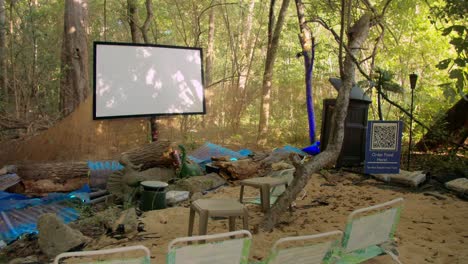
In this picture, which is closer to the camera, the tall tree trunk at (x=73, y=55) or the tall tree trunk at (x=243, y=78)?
the tall tree trunk at (x=73, y=55)

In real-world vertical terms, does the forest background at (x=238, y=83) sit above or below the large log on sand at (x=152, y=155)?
above

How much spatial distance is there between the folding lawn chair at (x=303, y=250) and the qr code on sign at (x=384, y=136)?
4.30 meters

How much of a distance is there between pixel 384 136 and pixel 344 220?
2.53 m

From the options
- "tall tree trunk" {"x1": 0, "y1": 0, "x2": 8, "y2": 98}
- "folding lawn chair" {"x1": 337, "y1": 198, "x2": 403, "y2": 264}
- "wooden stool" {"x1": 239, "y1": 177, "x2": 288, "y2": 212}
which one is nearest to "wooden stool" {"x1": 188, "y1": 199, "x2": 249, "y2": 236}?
"wooden stool" {"x1": 239, "y1": 177, "x2": 288, "y2": 212}

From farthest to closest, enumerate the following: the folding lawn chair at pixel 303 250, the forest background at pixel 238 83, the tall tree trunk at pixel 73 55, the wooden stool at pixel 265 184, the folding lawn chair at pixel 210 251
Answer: the forest background at pixel 238 83
the tall tree trunk at pixel 73 55
the wooden stool at pixel 265 184
the folding lawn chair at pixel 303 250
the folding lawn chair at pixel 210 251

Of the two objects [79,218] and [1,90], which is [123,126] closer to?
[79,218]

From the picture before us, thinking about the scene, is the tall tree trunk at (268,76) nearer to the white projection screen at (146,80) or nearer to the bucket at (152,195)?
the white projection screen at (146,80)

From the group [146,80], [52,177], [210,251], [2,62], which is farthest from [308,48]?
[210,251]

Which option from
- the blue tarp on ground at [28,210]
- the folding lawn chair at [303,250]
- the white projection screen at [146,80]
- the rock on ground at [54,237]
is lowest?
the blue tarp on ground at [28,210]

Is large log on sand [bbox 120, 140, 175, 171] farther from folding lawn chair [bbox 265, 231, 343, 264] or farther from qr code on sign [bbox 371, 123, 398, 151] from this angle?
folding lawn chair [bbox 265, 231, 343, 264]

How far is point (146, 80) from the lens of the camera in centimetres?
697

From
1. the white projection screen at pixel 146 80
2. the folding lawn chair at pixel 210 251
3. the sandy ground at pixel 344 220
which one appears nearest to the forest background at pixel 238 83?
the white projection screen at pixel 146 80

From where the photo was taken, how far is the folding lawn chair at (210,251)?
183cm

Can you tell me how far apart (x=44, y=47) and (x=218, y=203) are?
29.0ft
